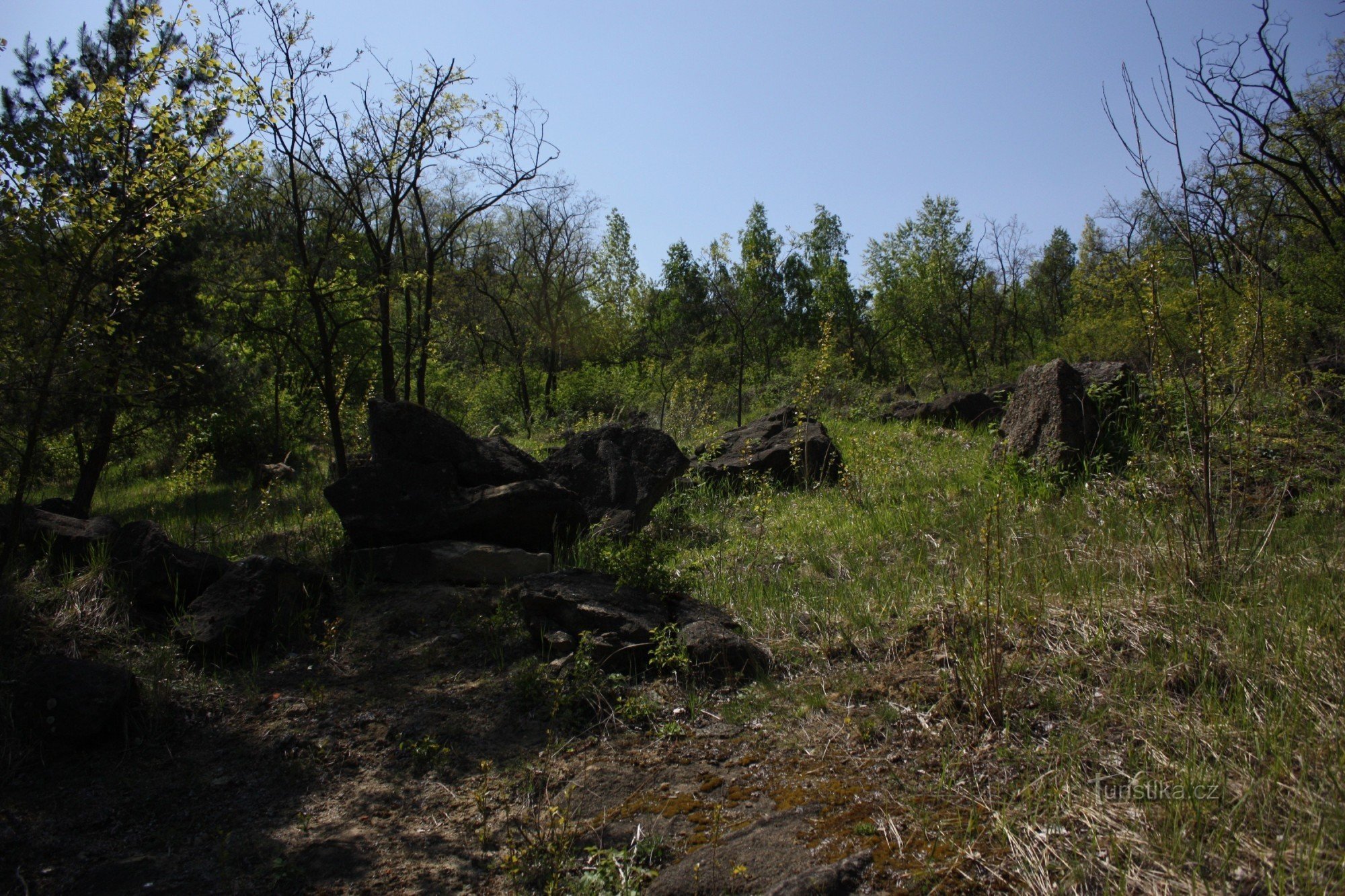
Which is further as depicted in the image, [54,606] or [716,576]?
[716,576]

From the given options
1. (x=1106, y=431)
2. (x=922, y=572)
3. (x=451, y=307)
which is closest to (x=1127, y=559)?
(x=922, y=572)

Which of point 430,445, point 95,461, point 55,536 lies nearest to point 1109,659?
point 430,445

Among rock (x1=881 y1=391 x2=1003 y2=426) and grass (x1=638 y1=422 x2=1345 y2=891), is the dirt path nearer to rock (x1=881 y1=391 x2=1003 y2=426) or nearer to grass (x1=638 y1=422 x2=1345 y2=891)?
grass (x1=638 y1=422 x2=1345 y2=891)

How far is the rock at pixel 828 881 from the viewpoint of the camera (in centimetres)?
238

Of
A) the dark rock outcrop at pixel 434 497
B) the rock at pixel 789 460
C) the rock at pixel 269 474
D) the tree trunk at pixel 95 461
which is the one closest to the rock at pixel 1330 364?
the rock at pixel 789 460

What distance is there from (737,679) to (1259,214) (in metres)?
16.9

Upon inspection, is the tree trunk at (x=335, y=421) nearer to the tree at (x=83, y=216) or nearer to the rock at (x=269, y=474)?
the tree at (x=83, y=216)

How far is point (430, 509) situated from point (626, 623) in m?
2.54

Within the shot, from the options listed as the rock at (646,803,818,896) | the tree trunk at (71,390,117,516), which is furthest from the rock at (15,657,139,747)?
the tree trunk at (71,390,117,516)

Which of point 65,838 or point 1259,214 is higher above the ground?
point 1259,214

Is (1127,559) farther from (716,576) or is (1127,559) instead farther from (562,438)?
(562,438)

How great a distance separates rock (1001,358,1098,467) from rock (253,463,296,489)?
11.7m

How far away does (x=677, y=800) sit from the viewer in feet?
10.3

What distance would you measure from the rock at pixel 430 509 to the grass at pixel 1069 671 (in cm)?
52
